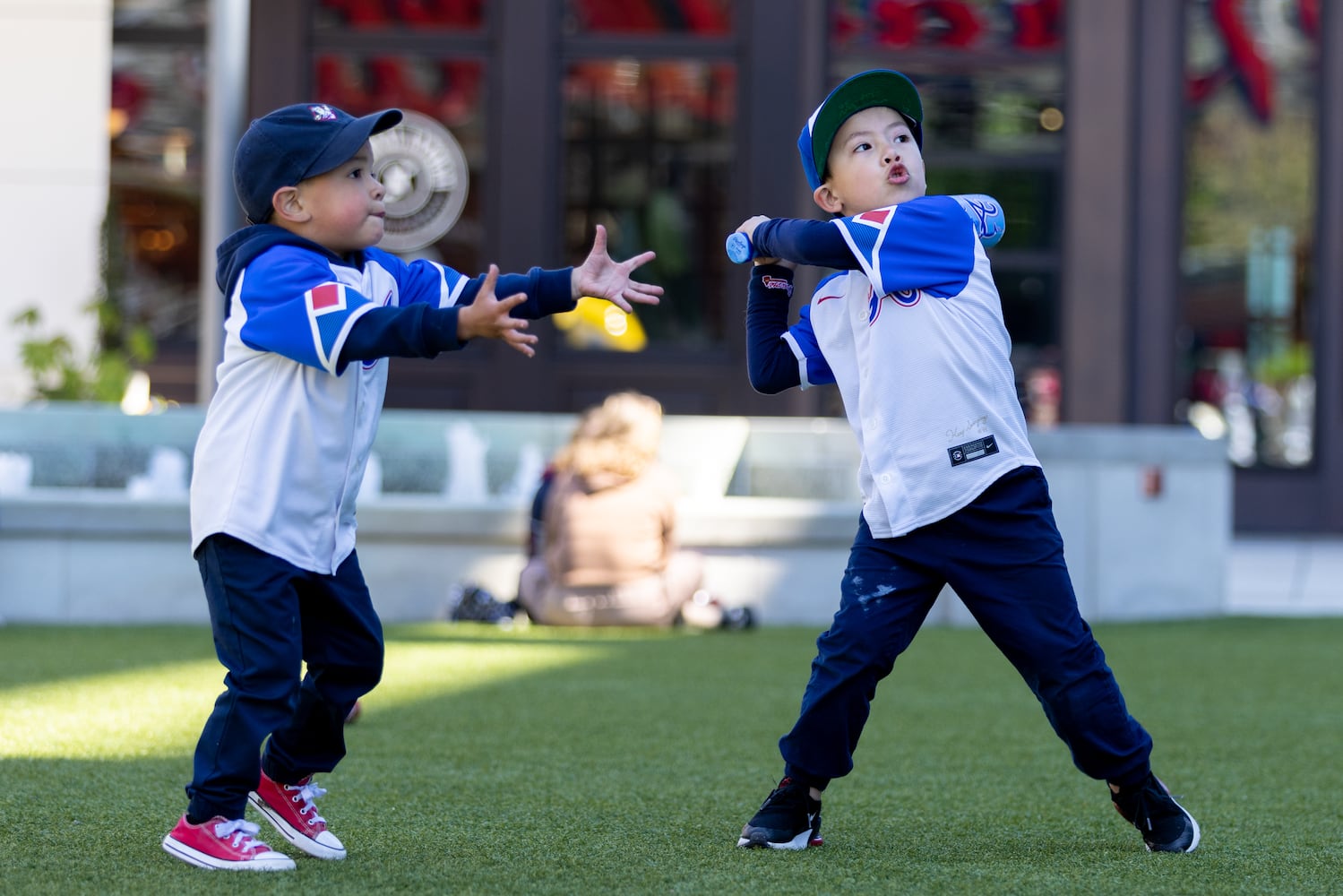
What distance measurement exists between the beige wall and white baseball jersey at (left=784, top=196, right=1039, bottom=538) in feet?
34.9

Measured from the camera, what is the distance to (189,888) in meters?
3.26

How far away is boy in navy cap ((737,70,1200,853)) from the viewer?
3.59 m

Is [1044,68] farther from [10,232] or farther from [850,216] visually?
[850,216]

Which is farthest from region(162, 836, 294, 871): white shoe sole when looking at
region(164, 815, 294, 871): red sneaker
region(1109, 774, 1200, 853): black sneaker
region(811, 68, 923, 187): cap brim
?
region(811, 68, 923, 187): cap brim

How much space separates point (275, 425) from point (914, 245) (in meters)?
1.29

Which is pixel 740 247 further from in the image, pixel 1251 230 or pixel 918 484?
pixel 1251 230

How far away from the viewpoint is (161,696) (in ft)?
19.9

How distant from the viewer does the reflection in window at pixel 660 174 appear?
13.7 metres

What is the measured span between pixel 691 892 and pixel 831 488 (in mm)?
5576

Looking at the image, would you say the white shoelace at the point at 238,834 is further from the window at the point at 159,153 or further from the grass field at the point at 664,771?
the window at the point at 159,153

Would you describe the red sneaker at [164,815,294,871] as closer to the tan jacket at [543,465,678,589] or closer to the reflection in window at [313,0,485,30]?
the tan jacket at [543,465,678,589]

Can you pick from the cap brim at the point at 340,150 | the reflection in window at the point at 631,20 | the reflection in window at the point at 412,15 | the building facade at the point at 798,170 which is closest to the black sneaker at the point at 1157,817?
the cap brim at the point at 340,150

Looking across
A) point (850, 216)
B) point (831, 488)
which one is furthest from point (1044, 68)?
point (850, 216)
